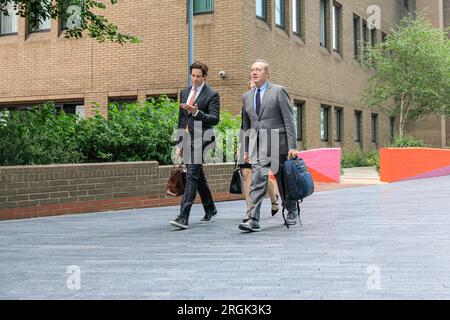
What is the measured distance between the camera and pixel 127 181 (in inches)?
427

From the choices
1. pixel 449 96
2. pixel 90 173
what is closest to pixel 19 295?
pixel 90 173

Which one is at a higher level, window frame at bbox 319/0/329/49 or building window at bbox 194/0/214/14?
window frame at bbox 319/0/329/49

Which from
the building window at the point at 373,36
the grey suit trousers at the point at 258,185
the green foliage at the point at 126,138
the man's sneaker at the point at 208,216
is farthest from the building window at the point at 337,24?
the grey suit trousers at the point at 258,185

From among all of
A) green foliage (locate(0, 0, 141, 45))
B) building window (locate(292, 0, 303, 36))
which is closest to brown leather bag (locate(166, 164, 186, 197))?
green foliage (locate(0, 0, 141, 45))

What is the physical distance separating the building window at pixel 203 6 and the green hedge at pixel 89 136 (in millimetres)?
6309

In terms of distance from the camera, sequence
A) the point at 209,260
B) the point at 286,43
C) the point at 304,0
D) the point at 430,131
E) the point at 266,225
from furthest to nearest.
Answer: the point at 430,131, the point at 304,0, the point at 286,43, the point at 266,225, the point at 209,260

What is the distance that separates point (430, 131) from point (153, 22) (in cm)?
2534

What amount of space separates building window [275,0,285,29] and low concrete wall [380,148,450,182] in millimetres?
5757

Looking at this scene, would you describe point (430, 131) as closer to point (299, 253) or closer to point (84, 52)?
point (84, 52)

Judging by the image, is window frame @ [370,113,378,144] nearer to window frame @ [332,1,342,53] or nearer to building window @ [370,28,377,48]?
building window @ [370,28,377,48]

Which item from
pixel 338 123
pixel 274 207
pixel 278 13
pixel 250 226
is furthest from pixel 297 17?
pixel 250 226

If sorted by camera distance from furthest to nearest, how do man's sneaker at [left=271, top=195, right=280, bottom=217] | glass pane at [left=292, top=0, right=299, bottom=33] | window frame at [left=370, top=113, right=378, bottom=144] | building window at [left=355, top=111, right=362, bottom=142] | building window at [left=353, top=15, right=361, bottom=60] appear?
window frame at [left=370, top=113, right=378, bottom=144] < building window at [left=355, top=111, right=362, bottom=142] < building window at [left=353, top=15, right=361, bottom=60] < glass pane at [left=292, top=0, right=299, bottom=33] < man's sneaker at [left=271, top=195, right=280, bottom=217]

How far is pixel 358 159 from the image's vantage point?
2642 centimetres

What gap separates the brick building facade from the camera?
59.3 ft
